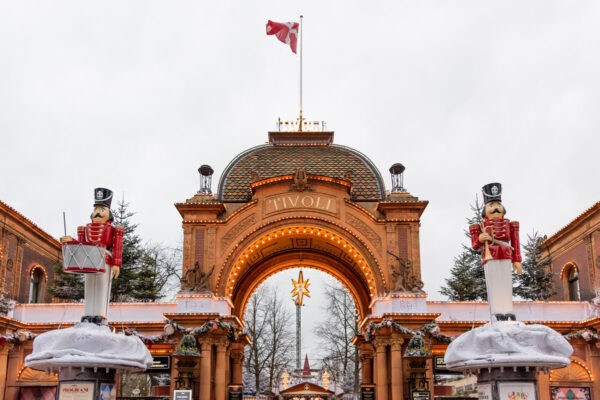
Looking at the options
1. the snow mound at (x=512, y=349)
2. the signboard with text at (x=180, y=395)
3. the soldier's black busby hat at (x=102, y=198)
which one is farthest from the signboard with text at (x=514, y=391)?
the signboard with text at (x=180, y=395)

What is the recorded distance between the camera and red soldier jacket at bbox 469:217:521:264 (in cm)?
1354

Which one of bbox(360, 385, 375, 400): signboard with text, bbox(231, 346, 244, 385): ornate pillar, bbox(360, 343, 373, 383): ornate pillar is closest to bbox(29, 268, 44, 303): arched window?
bbox(231, 346, 244, 385): ornate pillar

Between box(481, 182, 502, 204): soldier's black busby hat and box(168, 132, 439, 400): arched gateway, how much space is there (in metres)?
10.6

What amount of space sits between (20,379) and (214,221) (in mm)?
10386

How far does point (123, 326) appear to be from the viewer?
83.7 ft

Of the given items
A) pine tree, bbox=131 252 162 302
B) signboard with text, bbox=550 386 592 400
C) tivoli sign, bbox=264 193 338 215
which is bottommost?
signboard with text, bbox=550 386 592 400

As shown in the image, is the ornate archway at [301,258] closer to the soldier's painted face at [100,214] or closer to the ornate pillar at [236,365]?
the ornate pillar at [236,365]

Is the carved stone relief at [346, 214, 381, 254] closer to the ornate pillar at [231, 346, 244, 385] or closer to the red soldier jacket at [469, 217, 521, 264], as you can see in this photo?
the ornate pillar at [231, 346, 244, 385]

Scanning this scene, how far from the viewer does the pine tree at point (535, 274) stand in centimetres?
3164

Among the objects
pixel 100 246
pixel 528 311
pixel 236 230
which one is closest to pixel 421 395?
pixel 528 311

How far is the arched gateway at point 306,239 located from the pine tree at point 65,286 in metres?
9.63

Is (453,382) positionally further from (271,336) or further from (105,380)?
(105,380)

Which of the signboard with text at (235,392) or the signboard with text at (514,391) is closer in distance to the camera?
the signboard with text at (514,391)

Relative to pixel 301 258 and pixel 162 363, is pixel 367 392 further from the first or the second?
pixel 301 258
